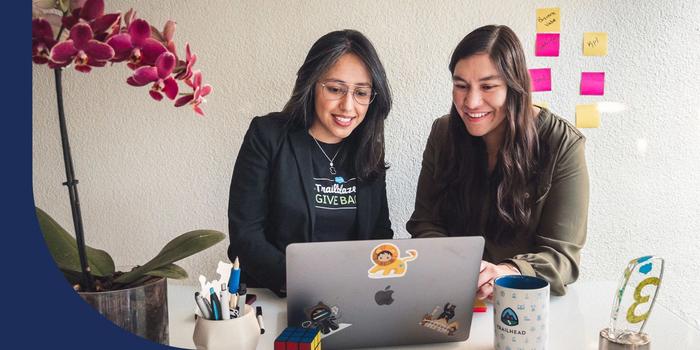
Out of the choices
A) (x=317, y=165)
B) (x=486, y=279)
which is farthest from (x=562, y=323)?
(x=317, y=165)

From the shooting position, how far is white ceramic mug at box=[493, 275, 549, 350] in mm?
737

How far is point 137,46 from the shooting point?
0.60m

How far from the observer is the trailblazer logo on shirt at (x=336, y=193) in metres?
1.04

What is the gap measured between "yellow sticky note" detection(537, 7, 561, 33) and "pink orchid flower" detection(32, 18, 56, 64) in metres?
0.77

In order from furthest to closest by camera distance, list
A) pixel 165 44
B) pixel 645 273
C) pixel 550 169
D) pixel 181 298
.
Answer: pixel 550 169 < pixel 181 298 < pixel 645 273 < pixel 165 44

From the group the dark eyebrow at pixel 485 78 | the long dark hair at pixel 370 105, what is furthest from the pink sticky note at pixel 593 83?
Result: the long dark hair at pixel 370 105

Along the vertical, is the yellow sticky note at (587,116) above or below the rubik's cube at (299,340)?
above

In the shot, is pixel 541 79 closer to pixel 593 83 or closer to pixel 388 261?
pixel 593 83

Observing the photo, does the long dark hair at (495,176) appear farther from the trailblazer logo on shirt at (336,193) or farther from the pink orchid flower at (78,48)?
the pink orchid flower at (78,48)

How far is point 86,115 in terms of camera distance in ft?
2.81

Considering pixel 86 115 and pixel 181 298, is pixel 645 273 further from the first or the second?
pixel 86 115

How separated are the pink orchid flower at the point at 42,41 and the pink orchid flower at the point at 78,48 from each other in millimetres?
16

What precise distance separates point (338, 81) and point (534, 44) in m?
0.35

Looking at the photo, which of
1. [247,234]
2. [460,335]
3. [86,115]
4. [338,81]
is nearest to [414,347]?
[460,335]
